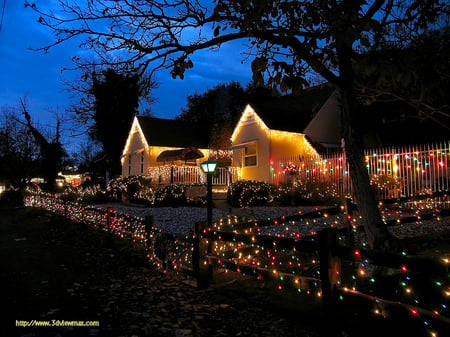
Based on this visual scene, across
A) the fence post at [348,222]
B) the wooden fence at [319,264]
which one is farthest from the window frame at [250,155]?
the fence post at [348,222]

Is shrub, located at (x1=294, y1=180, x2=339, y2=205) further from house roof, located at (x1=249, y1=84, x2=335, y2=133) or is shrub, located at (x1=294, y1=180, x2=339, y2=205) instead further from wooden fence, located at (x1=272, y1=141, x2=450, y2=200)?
house roof, located at (x1=249, y1=84, x2=335, y2=133)

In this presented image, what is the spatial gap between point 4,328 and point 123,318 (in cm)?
132

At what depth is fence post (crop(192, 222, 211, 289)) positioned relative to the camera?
5340 millimetres

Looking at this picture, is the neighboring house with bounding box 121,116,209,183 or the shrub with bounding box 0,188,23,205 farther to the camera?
the shrub with bounding box 0,188,23,205

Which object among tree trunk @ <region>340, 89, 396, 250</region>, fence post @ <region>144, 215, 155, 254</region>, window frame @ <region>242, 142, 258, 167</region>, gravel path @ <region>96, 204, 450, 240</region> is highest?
window frame @ <region>242, 142, 258, 167</region>

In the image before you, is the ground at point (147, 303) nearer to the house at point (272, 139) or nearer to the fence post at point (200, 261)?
the fence post at point (200, 261)

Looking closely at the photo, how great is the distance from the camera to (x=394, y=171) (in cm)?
1204

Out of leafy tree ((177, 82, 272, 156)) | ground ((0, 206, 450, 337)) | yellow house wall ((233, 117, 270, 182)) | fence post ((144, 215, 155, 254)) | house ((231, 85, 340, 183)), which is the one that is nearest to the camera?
ground ((0, 206, 450, 337))

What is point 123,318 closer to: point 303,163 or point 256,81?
point 256,81

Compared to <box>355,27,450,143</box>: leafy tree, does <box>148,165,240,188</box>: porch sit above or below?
below

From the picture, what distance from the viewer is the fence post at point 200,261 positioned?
17.5 feet

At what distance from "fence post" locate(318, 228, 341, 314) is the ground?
0.15 metres

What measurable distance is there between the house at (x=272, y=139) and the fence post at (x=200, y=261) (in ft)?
36.8

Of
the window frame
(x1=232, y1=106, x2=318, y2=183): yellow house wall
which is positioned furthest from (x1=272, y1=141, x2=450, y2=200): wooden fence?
the window frame
